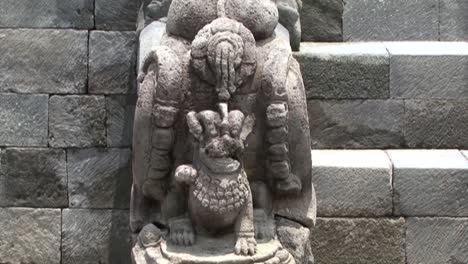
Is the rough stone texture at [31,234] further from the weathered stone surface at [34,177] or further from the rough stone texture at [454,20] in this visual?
the rough stone texture at [454,20]

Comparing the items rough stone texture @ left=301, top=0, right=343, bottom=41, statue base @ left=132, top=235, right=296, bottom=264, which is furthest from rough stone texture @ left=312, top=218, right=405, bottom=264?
rough stone texture @ left=301, top=0, right=343, bottom=41

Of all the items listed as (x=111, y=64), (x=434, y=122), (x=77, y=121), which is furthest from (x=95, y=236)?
(x=434, y=122)

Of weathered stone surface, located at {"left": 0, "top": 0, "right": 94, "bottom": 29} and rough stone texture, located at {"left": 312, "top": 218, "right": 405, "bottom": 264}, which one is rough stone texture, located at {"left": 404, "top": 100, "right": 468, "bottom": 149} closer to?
rough stone texture, located at {"left": 312, "top": 218, "right": 405, "bottom": 264}

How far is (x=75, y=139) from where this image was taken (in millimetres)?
6469

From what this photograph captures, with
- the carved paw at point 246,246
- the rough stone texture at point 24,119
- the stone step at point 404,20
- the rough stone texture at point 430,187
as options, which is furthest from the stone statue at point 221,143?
the stone step at point 404,20

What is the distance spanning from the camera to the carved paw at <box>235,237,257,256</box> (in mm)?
4773

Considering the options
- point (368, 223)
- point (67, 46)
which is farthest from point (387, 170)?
point (67, 46)

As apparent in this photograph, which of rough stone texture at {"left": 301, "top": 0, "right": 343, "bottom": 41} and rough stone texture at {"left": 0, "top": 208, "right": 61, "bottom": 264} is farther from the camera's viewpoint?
rough stone texture at {"left": 301, "top": 0, "right": 343, "bottom": 41}

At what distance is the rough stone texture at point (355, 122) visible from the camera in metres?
6.36

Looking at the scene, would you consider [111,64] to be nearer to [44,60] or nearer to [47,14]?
[44,60]

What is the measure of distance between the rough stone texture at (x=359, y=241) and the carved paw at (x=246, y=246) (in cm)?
136

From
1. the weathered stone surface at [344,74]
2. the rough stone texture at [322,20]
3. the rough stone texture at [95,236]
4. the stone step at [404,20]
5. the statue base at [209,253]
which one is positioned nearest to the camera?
the statue base at [209,253]

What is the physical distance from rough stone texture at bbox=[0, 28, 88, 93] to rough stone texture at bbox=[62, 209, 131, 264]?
924 mm

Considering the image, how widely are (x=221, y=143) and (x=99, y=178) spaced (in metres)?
1.96
